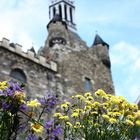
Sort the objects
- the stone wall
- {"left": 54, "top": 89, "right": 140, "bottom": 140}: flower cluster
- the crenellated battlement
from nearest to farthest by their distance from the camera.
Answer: {"left": 54, "top": 89, "right": 140, "bottom": 140}: flower cluster, the stone wall, the crenellated battlement

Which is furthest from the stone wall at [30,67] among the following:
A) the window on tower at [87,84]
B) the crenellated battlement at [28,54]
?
the window on tower at [87,84]

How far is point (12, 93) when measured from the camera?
192 inches

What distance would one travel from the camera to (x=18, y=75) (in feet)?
65.1

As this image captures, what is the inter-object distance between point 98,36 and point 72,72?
583 centimetres

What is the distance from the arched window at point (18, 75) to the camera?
64.2ft

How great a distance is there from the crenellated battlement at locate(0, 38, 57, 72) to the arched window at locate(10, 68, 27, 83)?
100 centimetres

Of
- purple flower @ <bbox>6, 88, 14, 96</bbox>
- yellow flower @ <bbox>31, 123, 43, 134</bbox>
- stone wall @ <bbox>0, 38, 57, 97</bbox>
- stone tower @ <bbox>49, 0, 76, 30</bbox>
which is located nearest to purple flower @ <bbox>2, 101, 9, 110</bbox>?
purple flower @ <bbox>6, 88, 14, 96</bbox>

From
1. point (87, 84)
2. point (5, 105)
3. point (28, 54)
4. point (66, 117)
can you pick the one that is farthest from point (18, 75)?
point (5, 105)

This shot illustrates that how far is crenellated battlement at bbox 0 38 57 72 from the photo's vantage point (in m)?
19.8

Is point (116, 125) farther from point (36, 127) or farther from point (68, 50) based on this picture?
point (68, 50)

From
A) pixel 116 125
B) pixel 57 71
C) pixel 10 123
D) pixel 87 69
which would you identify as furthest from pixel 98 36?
pixel 10 123

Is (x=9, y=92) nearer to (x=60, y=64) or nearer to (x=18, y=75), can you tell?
(x=18, y=75)

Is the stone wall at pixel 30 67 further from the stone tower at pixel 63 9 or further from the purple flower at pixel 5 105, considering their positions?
the purple flower at pixel 5 105

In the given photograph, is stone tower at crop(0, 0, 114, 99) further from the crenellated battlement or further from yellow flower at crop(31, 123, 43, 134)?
yellow flower at crop(31, 123, 43, 134)
